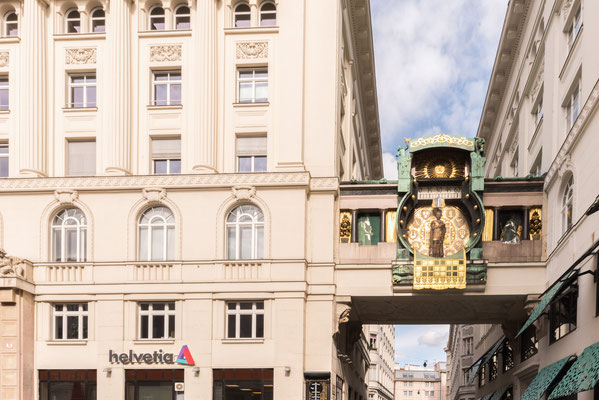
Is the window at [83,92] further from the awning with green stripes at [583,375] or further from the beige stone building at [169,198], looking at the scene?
the awning with green stripes at [583,375]

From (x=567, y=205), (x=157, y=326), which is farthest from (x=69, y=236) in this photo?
(x=567, y=205)

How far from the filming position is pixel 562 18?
2666cm

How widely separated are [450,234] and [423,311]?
8.44m

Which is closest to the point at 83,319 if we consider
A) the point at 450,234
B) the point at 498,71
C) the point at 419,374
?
the point at 450,234

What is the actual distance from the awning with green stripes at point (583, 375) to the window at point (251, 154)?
16.4 m

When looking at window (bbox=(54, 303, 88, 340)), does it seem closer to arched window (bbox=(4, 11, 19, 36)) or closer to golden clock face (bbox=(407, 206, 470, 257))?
arched window (bbox=(4, 11, 19, 36))

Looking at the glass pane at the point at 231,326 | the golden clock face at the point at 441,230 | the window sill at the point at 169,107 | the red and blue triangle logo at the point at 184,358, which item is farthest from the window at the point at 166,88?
the golden clock face at the point at 441,230

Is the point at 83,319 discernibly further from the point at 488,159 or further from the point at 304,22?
the point at 488,159

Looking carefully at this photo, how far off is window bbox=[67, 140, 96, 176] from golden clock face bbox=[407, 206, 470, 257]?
51.6ft

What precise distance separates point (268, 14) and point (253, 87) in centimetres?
379

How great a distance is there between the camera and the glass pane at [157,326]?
94.6ft

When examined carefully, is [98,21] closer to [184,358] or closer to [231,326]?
[231,326]

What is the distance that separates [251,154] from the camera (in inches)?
1182

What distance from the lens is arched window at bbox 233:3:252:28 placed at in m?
30.8
